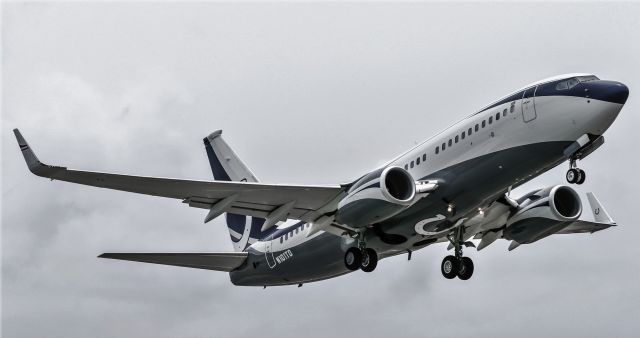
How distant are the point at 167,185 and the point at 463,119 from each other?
10.4 m

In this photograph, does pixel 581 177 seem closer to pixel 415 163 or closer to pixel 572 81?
pixel 572 81

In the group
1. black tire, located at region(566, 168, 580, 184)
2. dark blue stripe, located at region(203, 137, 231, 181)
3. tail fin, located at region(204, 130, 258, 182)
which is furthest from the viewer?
dark blue stripe, located at region(203, 137, 231, 181)

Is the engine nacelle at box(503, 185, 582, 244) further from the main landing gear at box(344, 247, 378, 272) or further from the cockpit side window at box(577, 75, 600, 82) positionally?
the cockpit side window at box(577, 75, 600, 82)

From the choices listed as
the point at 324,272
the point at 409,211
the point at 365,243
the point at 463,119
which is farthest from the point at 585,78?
the point at 324,272

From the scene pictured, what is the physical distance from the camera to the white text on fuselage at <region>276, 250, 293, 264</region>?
40969 millimetres

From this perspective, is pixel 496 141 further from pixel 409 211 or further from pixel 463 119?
pixel 409 211

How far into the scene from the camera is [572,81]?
33094 millimetres

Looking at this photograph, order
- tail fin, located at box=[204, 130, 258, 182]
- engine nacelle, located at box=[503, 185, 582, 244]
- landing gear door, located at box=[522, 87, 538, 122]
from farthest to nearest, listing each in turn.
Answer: tail fin, located at box=[204, 130, 258, 182], engine nacelle, located at box=[503, 185, 582, 244], landing gear door, located at box=[522, 87, 538, 122]

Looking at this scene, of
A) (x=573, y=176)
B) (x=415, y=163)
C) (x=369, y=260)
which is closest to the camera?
(x=573, y=176)

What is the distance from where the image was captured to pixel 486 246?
41.9 meters

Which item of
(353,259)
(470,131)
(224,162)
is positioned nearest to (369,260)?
(353,259)

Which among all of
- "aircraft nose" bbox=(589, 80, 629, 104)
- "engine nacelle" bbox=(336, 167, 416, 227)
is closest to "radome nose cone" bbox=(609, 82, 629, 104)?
"aircraft nose" bbox=(589, 80, 629, 104)

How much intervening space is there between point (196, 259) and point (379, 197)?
10163mm

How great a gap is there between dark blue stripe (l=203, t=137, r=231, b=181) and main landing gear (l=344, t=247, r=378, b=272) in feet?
34.0
